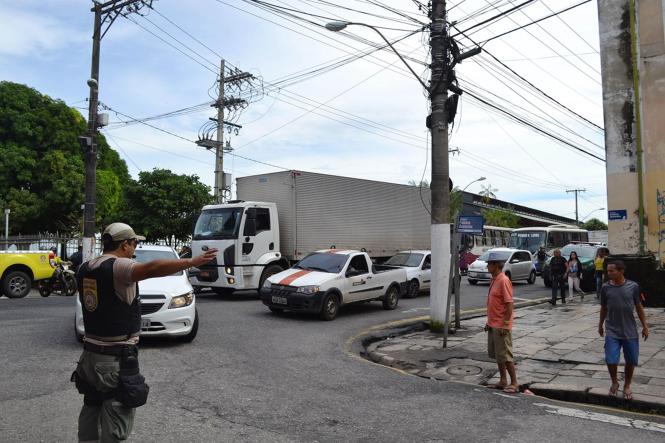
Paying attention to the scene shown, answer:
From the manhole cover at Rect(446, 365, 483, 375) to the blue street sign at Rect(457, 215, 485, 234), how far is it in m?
2.90

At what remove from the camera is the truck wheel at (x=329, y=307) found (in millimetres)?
11805

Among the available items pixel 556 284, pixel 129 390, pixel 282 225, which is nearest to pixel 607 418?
pixel 129 390

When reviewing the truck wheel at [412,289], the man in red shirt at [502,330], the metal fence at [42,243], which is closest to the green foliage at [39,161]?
the metal fence at [42,243]

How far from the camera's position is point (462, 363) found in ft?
26.6

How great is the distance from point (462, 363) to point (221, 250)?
9.07 meters

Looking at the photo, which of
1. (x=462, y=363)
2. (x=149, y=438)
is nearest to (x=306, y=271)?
(x=462, y=363)

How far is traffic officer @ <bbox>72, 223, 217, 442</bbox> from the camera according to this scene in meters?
3.14

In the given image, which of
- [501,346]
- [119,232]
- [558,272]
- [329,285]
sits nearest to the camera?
[119,232]

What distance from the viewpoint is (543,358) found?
836 centimetres

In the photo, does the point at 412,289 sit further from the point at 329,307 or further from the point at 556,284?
the point at 329,307

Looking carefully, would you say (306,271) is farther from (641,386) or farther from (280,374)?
(641,386)

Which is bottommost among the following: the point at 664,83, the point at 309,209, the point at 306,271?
the point at 306,271

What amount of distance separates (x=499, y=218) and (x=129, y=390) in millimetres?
62347

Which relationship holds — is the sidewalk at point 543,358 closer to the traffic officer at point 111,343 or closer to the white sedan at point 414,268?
the white sedan at point 414,268
